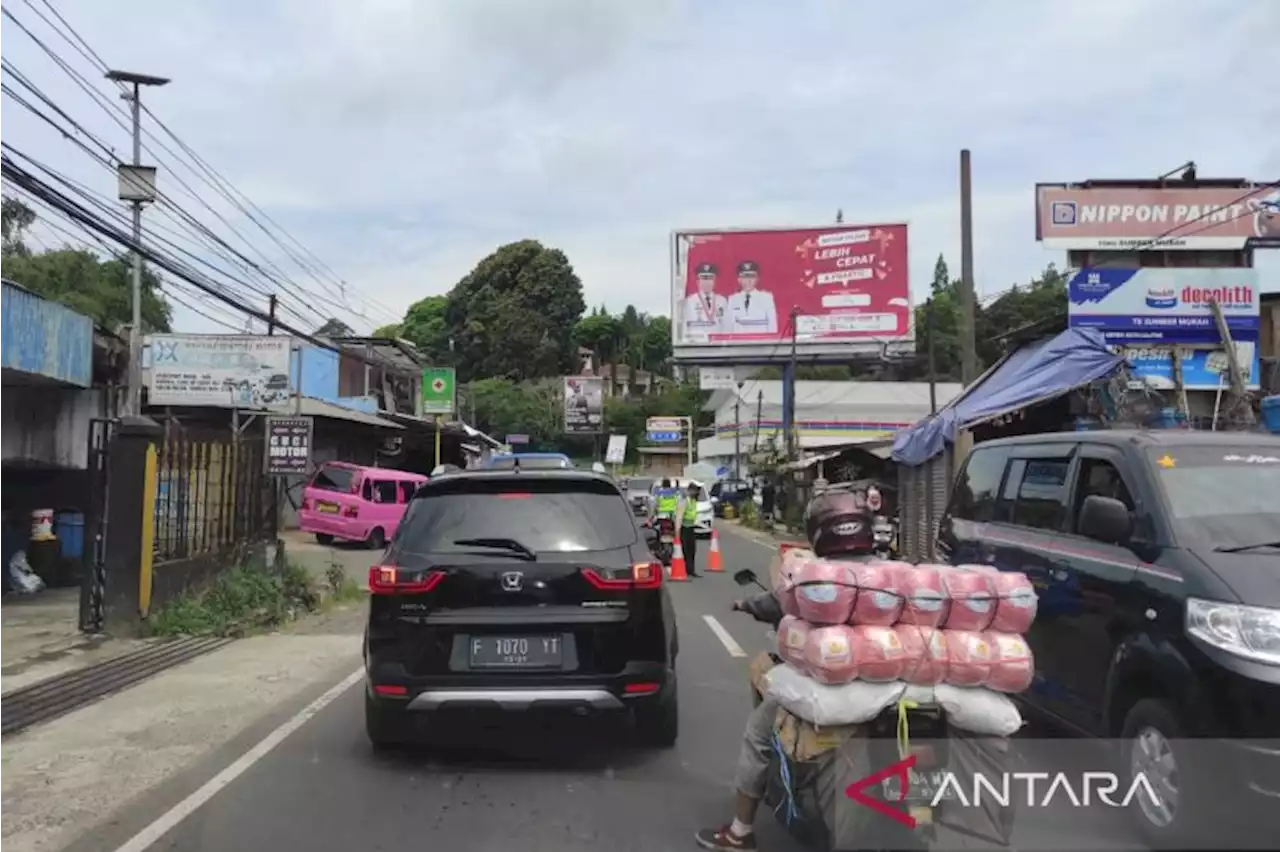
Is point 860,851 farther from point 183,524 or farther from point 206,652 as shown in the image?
point 183,524

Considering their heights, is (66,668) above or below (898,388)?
below

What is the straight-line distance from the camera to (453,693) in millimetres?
6195

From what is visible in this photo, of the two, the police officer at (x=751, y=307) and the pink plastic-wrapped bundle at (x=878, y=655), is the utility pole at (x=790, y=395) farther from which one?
the pink plastic-wrapped bundle at (x=878, y=655)

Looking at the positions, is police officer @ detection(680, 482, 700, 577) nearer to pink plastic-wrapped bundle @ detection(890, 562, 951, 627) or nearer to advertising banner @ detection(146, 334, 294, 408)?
advertising banner @ detection(146, 334, 294, 408)

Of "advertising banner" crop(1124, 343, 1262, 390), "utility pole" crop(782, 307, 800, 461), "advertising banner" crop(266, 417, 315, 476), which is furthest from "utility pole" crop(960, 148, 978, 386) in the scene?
"utility pole" crop(782, 307, 800, 461)

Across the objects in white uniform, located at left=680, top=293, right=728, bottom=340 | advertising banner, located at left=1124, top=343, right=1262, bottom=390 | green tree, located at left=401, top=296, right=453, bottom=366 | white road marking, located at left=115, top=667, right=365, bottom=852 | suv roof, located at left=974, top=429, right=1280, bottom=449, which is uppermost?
green tree, located at left=401, top=296, right=453, bottom=366

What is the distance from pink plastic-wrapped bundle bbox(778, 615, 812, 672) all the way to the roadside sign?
36121 millimetres

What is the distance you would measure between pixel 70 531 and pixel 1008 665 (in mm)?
17443

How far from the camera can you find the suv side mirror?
5.44 m

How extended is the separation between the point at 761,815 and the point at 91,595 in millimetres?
8947

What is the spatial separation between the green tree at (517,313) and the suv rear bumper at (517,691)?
73.5m

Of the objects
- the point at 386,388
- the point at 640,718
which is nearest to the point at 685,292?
the point at 386,388

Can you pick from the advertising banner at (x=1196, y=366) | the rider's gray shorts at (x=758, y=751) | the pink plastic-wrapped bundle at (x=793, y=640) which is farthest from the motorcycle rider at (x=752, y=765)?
the advertising banner at (x=1196, y=366)

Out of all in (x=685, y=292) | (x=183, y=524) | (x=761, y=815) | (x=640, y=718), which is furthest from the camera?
(x=685, y=292)
